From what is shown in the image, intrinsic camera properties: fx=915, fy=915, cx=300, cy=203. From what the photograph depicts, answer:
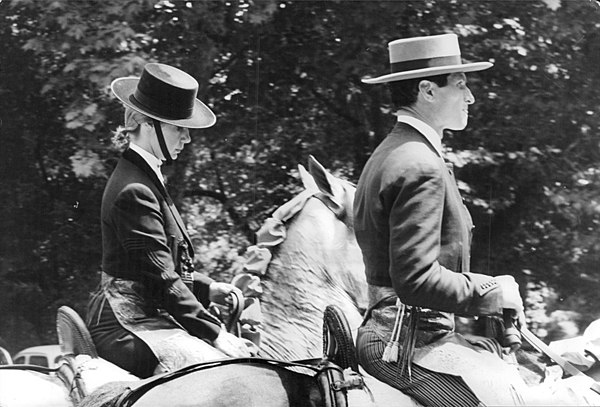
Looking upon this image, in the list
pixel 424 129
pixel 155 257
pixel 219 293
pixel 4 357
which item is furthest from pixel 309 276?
pixel 4 357

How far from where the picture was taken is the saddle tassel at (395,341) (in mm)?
3998

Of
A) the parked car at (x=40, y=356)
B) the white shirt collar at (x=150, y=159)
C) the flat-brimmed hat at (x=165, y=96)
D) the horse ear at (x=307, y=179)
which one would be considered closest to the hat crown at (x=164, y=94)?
the flat-brimmed hat at (x=165, y=96)

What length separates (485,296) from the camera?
4062 millimetres

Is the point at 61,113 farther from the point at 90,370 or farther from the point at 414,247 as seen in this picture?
the point at 414,247

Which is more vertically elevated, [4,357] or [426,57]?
[426,57]

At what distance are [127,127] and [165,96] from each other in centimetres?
23

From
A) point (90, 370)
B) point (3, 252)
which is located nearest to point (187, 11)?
point (3, 252)

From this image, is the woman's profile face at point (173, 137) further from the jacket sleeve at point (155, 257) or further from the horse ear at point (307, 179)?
the horse ear at point (307, 179)

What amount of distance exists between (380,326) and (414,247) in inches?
15.6

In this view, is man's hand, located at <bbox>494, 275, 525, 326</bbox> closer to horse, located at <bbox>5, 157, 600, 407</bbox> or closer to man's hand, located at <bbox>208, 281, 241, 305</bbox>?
horse, located at <bbox>5, 157, 600, 407</bbox>

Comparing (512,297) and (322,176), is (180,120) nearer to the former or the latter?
(322,176)

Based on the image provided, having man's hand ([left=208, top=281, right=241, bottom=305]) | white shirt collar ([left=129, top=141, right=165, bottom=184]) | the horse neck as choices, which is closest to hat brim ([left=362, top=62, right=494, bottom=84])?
the horse neck

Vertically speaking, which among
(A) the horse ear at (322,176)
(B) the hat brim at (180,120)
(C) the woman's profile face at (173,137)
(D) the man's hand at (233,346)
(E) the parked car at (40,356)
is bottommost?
(E) the parked car at (40,356)

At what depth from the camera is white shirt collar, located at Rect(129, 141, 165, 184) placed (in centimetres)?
416
